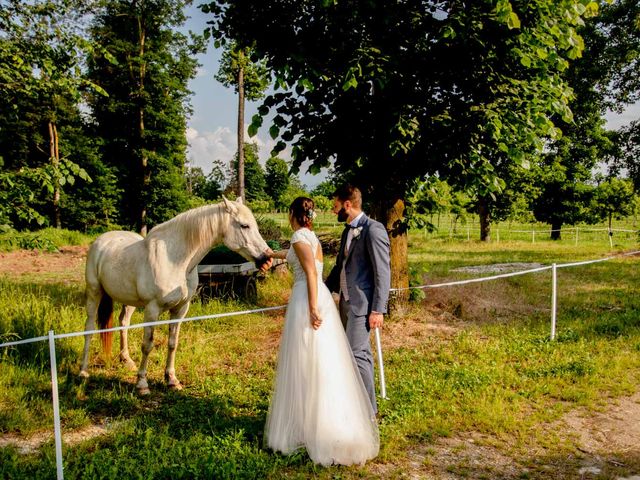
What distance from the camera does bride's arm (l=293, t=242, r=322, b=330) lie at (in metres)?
3.79

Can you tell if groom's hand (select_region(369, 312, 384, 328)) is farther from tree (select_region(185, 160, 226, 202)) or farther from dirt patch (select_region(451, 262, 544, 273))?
tree (select_region(185, 160, 226, 202))

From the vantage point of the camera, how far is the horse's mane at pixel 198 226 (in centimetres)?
524

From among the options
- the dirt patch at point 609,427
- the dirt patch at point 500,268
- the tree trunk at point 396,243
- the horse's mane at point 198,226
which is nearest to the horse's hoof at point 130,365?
the horse's mane at point 198,226

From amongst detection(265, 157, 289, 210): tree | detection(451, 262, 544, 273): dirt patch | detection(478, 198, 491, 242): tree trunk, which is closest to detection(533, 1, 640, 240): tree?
detection(478, 198, 491, 242): tree trunk

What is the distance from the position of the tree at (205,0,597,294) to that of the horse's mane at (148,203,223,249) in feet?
6.29

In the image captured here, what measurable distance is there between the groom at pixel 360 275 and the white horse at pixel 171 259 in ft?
3.83

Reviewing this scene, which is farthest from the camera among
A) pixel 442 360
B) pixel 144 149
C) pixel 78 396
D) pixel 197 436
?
pixel 144 149

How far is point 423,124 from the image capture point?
6957 mm

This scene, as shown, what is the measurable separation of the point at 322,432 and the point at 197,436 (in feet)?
4.18

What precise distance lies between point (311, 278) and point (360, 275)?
0.62m

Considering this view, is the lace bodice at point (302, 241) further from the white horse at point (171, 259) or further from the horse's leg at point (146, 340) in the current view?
the horse's leg at point (146, 340)

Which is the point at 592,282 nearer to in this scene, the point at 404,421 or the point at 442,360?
the point at 442,360

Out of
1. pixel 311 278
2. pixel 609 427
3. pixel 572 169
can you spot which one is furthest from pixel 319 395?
pixel 572 169

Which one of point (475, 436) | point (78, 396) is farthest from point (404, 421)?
point (78, 396)
